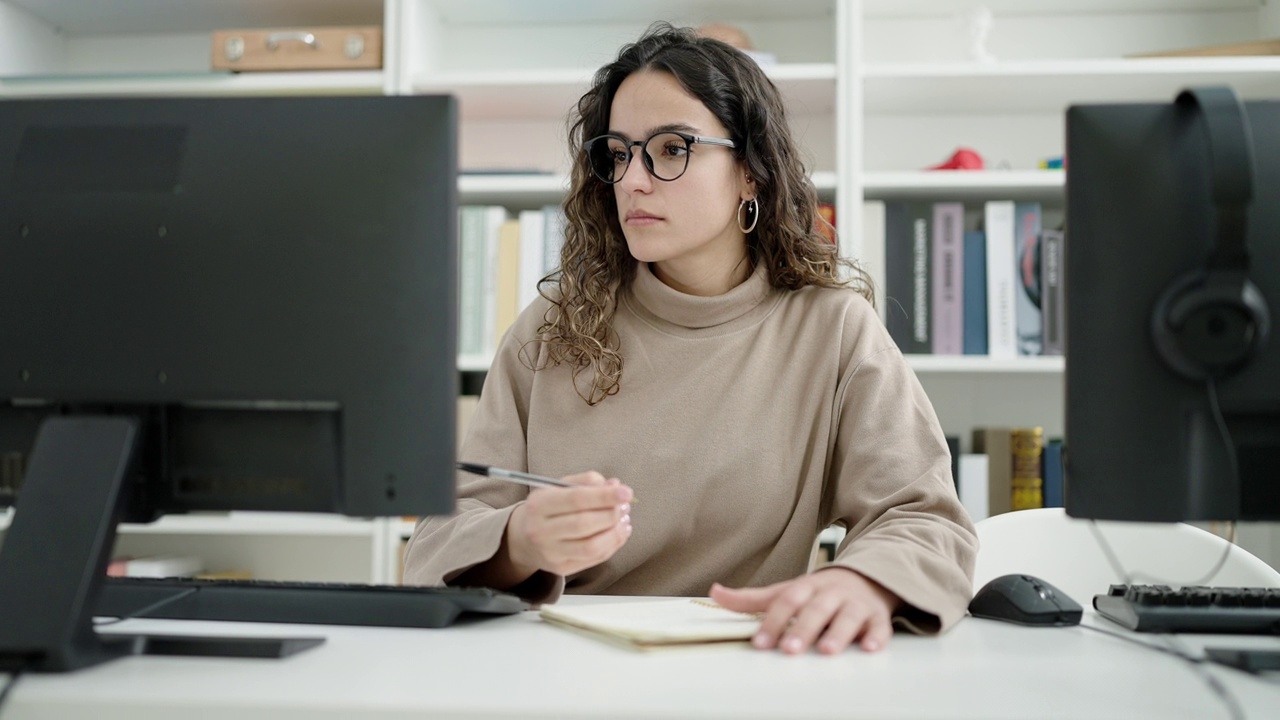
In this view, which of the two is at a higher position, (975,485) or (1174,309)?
(1174,309)

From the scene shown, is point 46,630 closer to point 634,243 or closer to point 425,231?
point 425,231

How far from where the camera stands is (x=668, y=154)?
146 cm

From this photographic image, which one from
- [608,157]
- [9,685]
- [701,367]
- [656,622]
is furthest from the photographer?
[608,157]

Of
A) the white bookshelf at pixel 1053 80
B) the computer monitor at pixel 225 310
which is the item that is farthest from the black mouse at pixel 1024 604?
the white bookshelf at pixel 1053 80

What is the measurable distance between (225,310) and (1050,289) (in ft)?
5.81

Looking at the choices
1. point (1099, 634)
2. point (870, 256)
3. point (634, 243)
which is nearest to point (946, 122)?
point (870, 256)

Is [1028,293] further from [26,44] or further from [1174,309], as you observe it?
[26,44]

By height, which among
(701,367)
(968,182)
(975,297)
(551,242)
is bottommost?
(701,367)

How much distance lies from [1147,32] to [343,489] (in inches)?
88.2

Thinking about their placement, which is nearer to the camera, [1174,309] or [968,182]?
[1174,309]

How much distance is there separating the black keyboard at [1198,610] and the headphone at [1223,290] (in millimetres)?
281

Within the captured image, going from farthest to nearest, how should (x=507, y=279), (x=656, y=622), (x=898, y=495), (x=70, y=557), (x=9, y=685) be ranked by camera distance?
(x=507, y=279) → (x=898, y=495) → (x=656, y=622) → (x=70, y=557) → (x=9, y=685)

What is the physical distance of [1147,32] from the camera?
2.37 metres

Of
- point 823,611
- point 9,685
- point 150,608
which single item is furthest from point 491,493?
point 9,685
